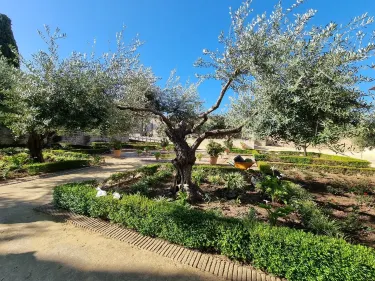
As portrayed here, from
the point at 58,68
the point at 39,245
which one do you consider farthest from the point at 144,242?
the point at 58,68

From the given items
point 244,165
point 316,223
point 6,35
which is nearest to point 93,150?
point 244,165

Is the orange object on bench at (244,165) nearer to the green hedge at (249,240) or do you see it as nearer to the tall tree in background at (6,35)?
the green hedge at (249,240)

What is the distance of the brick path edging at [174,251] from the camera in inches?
141

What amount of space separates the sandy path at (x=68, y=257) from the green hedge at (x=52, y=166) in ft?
19.9

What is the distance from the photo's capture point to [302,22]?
15.5 feet

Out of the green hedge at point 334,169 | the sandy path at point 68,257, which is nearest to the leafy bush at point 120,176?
the sandy path at point 68,257

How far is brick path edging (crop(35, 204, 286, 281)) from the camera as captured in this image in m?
3.59

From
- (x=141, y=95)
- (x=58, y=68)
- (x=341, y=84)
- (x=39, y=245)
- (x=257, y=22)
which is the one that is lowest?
(x=39, y=245)

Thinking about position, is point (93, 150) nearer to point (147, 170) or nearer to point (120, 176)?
point (147, 170)

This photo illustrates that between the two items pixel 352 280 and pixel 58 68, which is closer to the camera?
pixel 352 280

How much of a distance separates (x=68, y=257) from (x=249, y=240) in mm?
3518

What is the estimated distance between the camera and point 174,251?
167 inches

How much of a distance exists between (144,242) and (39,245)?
222cm

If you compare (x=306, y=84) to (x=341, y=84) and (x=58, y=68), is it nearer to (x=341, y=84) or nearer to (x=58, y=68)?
(x=341, y=84)
